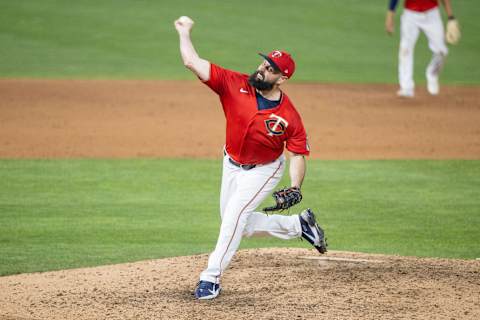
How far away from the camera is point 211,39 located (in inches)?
918

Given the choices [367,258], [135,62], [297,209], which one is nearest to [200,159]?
[297,209]

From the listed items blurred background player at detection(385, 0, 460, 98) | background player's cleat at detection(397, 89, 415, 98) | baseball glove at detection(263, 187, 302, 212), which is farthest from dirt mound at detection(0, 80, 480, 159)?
baseball glove at detection(263, 187, 302, 212)

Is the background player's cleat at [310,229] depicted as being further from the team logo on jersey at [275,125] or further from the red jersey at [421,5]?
the red jersey at [421,5]

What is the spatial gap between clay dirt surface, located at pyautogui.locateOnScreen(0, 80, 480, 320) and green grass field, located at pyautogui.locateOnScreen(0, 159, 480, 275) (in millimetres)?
609

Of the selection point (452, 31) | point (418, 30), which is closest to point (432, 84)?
point (418, 30)

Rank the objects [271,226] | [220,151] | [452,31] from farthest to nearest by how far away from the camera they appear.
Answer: [452,31]
[220,151]
[271,226]

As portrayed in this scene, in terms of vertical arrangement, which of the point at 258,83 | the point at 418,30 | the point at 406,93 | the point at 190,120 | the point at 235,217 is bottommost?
the point at 190,120

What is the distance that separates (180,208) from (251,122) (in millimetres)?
3776

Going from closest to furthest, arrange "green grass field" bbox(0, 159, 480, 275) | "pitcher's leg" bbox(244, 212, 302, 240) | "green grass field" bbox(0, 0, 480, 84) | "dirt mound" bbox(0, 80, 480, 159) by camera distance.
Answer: "pitcher's leg" bbox(244, 212, 302, 240) < "green grass field" bbox(0, 159, 480, 275) < "dirt mound" bbox(0, 80, 480, 159) < "green grass field" bbox(0, 0, 480, 84)

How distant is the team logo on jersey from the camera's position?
7172mm

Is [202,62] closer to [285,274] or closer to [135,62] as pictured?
[285,274]

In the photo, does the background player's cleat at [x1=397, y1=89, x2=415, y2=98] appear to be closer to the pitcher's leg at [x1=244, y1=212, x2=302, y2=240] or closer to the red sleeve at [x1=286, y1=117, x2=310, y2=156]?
the pitcher's leg at [x1=244, y1=212, x2=302, y2=240]

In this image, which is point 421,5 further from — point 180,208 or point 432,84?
point 180,208

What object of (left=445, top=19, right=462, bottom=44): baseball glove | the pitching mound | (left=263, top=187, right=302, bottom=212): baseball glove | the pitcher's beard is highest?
the pitcher's beard
